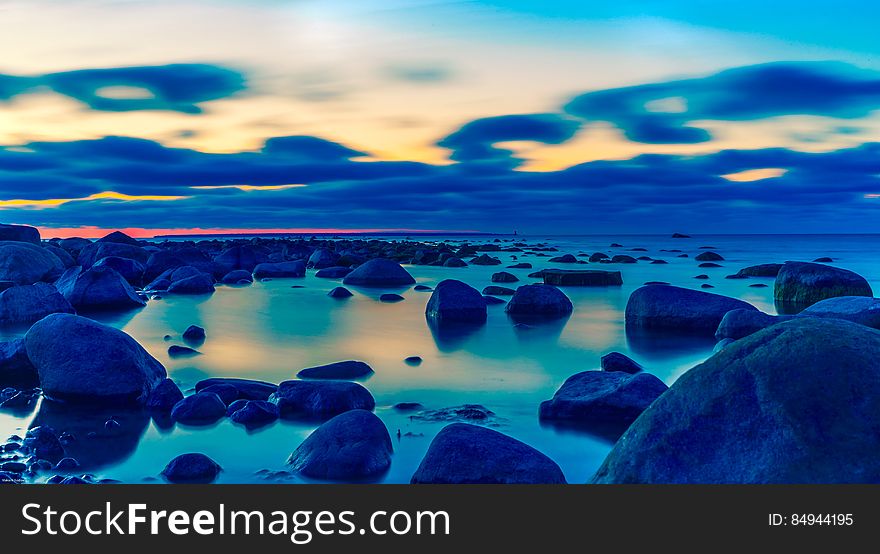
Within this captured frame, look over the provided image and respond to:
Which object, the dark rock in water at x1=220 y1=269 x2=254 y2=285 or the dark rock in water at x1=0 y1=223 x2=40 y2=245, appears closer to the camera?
the dark rock in water at x1=220 y1=269 x2=254 y2=285

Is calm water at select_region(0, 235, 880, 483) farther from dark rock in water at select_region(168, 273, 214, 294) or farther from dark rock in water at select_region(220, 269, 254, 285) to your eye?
dark rock in water at select_region(220, 269, 254, 285)

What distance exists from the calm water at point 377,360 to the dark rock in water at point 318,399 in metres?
0.25

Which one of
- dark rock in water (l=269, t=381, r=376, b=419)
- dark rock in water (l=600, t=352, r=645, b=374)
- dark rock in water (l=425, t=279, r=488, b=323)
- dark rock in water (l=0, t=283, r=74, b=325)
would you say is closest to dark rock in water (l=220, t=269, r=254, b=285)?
dark rock in water (l=0, t=283, r=74, b=325)

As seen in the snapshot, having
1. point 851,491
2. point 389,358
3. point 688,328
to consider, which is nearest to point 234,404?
point 389,358

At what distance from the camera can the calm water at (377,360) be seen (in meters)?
5.82

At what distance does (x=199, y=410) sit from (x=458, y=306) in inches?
328

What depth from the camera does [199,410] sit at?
21.9 feet

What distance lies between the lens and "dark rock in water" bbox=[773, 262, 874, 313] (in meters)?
15.9

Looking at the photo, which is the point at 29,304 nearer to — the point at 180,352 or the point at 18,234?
the point at 180,352

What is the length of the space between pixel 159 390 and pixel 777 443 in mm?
5804

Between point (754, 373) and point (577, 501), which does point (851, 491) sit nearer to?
point (754, 373)

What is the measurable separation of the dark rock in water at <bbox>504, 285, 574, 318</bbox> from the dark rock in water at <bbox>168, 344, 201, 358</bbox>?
688 centimetres

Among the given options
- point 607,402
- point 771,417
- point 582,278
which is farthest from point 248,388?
point 582,278

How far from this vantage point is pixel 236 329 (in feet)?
45.0
